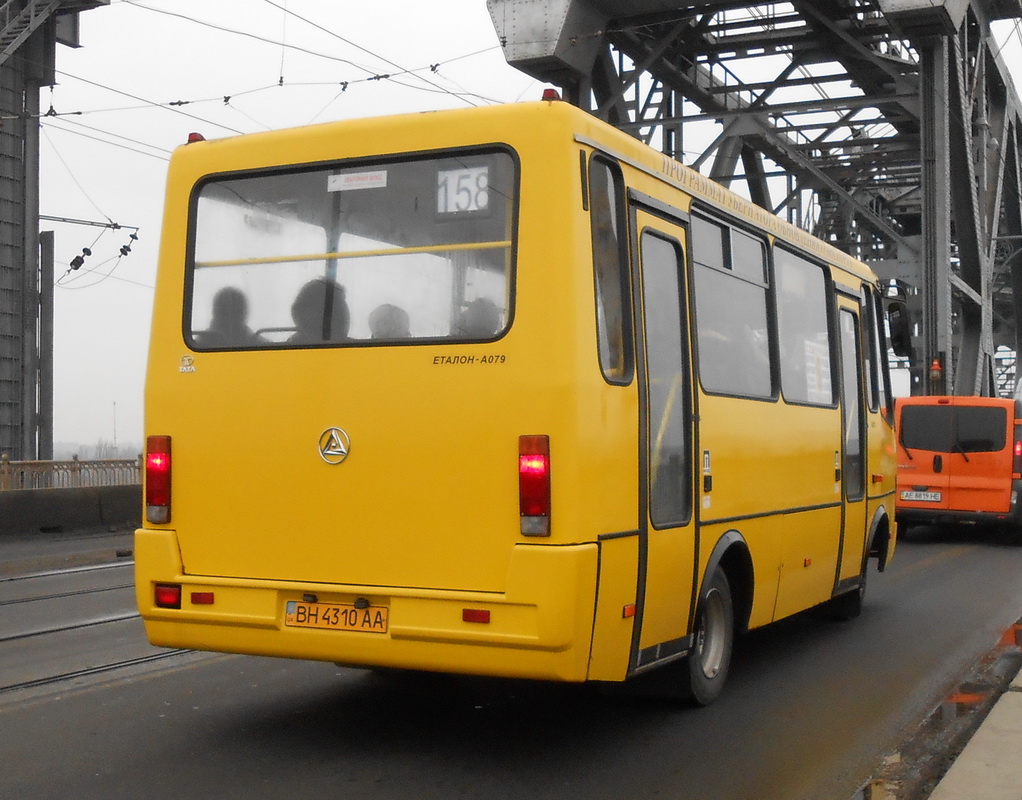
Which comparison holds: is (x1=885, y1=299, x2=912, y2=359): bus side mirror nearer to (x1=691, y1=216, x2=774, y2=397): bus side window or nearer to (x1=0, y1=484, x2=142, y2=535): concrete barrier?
(x1=691, y1=216, x2=774, y2=397): bus side window

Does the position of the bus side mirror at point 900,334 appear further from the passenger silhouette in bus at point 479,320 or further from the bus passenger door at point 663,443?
the passenger silhouette in bus at point 479,320

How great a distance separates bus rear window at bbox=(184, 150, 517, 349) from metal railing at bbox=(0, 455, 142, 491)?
14.4m

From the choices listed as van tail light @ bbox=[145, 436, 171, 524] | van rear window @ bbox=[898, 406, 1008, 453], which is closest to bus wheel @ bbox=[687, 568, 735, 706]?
van tail light @ bbox=[145, 436, 171, 524]

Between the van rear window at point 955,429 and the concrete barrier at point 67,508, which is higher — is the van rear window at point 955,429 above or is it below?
above

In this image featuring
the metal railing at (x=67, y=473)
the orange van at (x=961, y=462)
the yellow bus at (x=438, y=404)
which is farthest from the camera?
the metal railing at (x=67, y=473)

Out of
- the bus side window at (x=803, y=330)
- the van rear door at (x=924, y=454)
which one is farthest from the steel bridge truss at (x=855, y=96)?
the bus side window at (x=803, y=330)

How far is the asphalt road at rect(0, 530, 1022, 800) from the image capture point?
5.52 meters

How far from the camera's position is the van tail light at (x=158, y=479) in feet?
20.9

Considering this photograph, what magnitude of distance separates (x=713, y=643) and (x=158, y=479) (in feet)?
9.62

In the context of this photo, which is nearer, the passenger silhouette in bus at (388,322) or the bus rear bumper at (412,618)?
the bus rear bumper at (412,618)

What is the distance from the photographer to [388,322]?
6.04 meters

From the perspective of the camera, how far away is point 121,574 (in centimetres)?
1402

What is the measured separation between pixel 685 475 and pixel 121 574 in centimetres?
894

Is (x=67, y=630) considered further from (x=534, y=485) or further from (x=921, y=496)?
(x=921, y=496)
